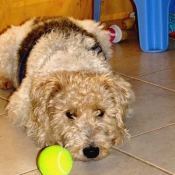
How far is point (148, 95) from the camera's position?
10.2ft

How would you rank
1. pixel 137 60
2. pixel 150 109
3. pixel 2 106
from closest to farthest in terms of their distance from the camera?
pixel 150 109
pixel 2 106
pixel 137 60

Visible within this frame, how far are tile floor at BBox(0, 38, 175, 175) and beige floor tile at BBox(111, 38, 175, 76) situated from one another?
33 millimetres

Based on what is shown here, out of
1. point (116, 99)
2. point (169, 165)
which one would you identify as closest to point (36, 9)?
point (116, 99)

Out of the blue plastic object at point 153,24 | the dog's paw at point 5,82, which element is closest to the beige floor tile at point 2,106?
the dog's paw at point 5,82

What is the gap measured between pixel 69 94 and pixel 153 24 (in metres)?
2.02

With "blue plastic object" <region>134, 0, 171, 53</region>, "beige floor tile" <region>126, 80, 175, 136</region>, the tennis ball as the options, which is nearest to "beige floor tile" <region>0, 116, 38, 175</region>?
the tennis ball

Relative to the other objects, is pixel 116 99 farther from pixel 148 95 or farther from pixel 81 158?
pixel 148 95

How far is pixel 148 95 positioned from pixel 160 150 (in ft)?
2.61

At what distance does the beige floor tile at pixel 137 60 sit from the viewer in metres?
3.69

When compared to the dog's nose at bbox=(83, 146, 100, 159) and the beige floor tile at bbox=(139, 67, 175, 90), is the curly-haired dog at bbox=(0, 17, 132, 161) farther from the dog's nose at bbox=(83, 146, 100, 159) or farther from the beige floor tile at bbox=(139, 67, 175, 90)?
the beige floor tile at bbox=(139, 67, 175, 90)

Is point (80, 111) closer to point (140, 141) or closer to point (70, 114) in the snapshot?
point (70, 114)

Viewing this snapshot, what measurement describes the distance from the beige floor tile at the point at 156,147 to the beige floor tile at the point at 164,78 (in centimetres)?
75

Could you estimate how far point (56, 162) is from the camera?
2.03m

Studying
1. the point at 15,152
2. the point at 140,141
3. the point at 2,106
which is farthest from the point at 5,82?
the point at 140,141
